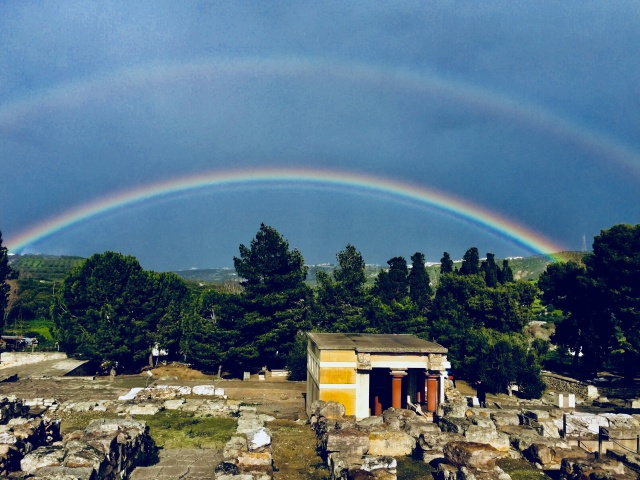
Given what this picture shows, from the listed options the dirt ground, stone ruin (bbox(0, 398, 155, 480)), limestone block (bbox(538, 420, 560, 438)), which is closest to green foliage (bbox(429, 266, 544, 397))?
the dirt ground

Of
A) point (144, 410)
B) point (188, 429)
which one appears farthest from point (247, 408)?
point (144, 410)

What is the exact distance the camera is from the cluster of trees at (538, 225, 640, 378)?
4169 centimetres

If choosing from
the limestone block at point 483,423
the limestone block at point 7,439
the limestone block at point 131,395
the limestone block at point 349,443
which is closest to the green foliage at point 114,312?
the limestone block at point 131,395

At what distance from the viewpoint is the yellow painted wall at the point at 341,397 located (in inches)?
1036

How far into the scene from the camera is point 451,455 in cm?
1764

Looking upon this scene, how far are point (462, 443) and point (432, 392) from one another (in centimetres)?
961

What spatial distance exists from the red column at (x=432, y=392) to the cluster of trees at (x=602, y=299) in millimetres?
21330

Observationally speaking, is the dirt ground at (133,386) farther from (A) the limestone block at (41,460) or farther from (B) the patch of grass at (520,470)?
(A) the limestone block at (41,460)

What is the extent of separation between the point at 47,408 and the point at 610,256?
128ft

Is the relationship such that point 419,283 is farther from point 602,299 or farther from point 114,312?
point 114,312

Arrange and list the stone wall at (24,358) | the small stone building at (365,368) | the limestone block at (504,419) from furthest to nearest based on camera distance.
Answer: the stone wall at (24,358) < the small stone building at (365,368) < the limestone block at (504,419)

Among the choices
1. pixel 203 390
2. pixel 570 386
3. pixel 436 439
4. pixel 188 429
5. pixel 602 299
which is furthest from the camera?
pixel 602 299

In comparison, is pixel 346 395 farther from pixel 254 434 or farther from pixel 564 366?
pixel 564 366

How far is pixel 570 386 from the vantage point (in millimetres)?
42656
